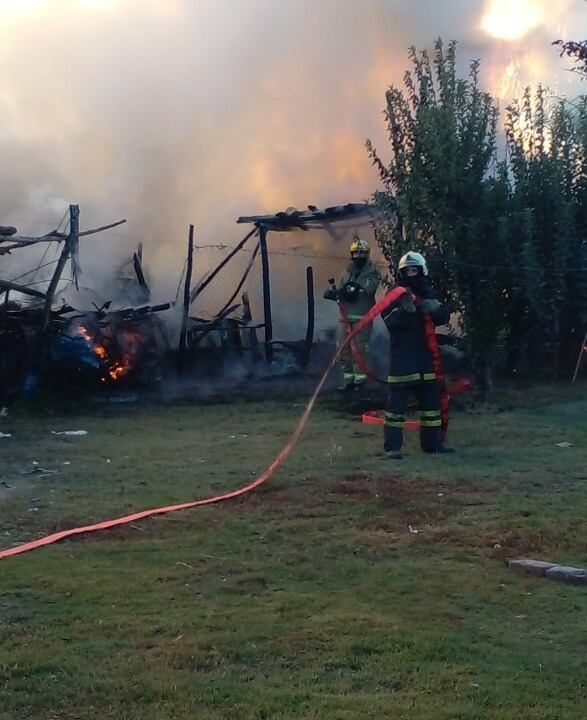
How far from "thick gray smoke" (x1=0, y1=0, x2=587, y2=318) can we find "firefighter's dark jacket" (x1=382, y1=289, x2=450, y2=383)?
25.1 ft

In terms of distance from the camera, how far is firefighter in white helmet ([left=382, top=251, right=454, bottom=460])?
8.54 meters

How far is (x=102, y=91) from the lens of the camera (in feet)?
61.2

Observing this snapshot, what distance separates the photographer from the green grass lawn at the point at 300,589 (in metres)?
3.73

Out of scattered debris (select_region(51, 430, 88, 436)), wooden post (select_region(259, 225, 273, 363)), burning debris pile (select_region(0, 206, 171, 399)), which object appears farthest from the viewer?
wooden post (select_region(259, 225, 273, 363))

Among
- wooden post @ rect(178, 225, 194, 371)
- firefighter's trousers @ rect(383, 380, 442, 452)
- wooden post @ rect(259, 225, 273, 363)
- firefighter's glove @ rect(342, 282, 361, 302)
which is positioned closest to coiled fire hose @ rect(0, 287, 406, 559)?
firefighter's trousers @ rect(383, 380, 442, 452)

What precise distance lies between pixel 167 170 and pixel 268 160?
1.81 metres

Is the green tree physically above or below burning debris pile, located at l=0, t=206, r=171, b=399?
above

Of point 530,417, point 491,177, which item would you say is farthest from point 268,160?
point 530,417

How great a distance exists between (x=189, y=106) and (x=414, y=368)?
439 inches

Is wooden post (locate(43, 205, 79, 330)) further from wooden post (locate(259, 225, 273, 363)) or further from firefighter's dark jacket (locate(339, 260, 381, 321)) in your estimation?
firefighter's dark jacket (locate(339, 260, 381, 321))

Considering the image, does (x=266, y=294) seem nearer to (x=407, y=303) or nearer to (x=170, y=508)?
(x=407, y=303)

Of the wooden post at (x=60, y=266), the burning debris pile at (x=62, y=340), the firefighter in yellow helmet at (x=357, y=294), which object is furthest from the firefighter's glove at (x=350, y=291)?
the wooden post at (x=60, y=266)

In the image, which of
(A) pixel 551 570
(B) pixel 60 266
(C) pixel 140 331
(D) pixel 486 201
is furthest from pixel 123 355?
(A) pixel 551 570

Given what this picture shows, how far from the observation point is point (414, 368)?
859 cm
